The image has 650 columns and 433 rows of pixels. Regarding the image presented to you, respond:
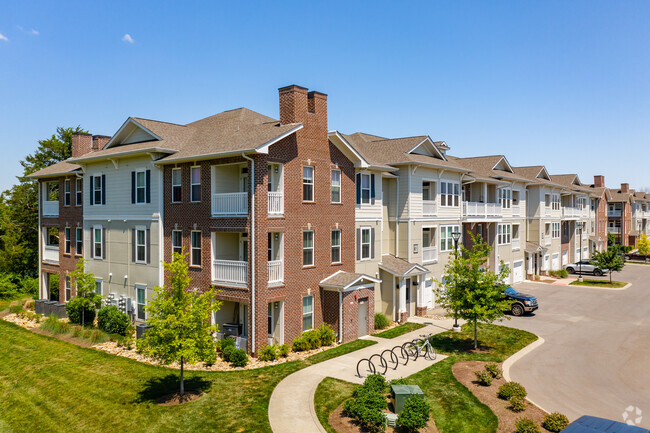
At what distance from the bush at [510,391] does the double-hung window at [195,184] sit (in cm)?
1577

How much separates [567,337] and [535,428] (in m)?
14.0

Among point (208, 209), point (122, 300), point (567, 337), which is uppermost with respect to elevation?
point (208, 209)

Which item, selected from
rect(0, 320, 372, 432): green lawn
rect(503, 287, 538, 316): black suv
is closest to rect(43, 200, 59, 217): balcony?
rect(0, 320, 372, 432): green lawn

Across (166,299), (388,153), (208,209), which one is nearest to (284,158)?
(208,209)

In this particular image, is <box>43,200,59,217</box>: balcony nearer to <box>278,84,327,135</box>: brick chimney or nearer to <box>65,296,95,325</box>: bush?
<box>65,296,95,325</box>: bush

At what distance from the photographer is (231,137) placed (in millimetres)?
22188

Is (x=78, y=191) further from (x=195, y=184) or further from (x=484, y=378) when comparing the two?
(x=484, y=378)

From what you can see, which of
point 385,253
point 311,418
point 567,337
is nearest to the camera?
point 311,418

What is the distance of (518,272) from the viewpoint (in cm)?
4588

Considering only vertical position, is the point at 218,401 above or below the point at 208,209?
below

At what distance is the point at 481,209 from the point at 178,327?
1146 inches

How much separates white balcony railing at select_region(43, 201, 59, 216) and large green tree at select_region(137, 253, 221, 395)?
2305 centimetres

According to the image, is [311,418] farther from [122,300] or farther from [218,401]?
[122,300]

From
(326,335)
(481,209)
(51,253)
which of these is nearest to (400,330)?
(326,335)
